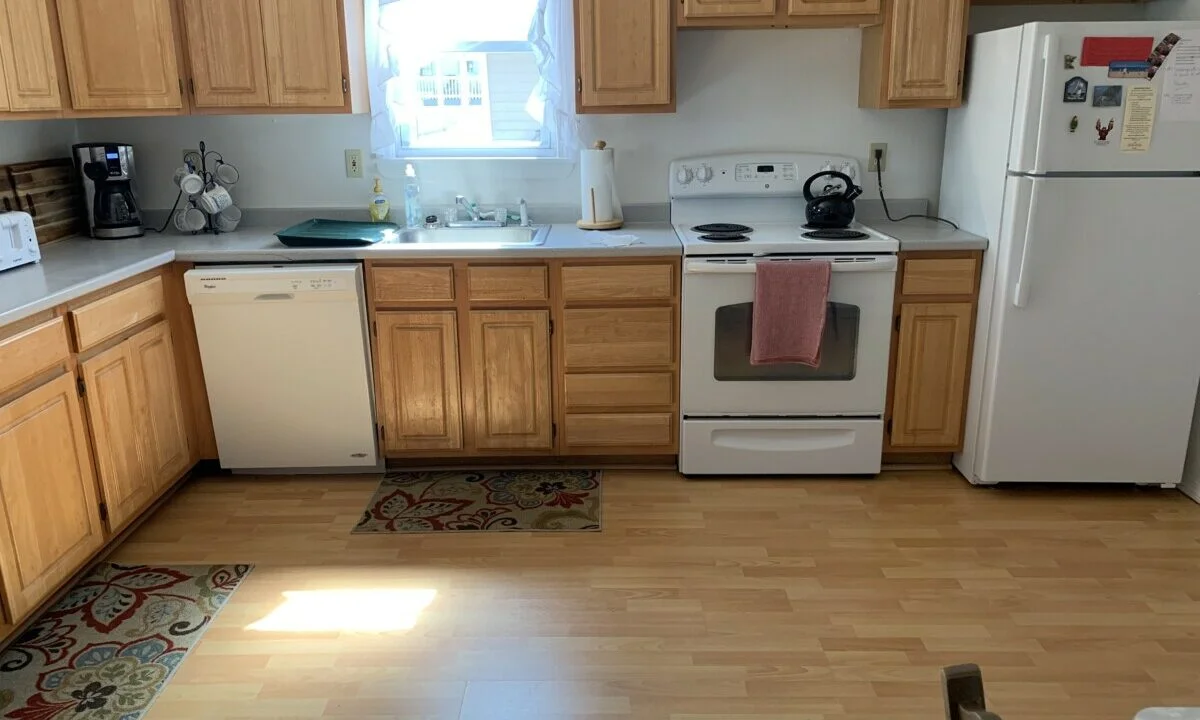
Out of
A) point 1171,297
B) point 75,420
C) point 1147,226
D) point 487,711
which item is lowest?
point 487,711

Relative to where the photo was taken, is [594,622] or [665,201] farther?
[665,201]

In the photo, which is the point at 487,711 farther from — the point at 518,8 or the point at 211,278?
the point at 518,8

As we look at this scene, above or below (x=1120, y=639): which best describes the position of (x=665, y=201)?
above

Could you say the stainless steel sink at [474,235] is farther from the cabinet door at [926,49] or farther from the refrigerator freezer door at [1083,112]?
the refrigerator freezer door at [1083,112]

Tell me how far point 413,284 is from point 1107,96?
236 cm

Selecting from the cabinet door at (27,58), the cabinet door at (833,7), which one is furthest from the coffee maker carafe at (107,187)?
the cabinet door at (833,7)

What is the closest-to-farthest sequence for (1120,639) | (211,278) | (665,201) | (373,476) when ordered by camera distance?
(1120,639), (211,278), (373,476), (665,201)

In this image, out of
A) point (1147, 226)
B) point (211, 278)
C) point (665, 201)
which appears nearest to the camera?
point (1147, 226)

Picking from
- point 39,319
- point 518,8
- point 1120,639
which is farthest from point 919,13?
point 39,319

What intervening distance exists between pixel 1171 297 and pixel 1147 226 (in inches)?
10.5

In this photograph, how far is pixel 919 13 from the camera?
315cm

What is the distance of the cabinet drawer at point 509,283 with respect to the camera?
10.4 ft

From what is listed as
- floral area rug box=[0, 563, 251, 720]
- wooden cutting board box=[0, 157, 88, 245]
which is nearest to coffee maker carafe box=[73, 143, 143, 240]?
wooden cutting board box=[0, 157, 88, 245]

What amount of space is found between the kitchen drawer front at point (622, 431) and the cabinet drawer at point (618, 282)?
46 centimetres
